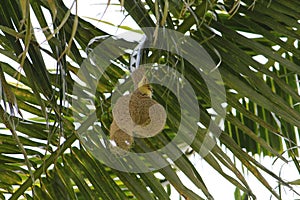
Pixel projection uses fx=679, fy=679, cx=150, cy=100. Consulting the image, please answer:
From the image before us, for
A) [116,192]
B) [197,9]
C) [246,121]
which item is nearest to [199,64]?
[197,9]

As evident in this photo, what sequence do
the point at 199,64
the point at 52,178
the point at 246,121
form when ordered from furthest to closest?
the point at 246,121
the point at 52,178
the point at 199,64

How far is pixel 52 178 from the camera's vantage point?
1.02 metres

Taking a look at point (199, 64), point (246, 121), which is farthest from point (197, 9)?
point (246, 121)

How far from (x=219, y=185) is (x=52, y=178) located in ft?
3.31

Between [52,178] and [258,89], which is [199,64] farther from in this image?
[52,178]

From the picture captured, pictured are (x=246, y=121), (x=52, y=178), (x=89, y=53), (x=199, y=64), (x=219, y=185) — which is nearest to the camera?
(x=89, y=53)

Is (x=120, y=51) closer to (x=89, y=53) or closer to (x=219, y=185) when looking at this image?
(x=89, y=53)

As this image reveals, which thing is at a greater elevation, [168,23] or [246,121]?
[246,121]

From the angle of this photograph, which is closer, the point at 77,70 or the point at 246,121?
the point at 77,70

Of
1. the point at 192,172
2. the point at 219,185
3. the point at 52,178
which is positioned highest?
the point at 219,185

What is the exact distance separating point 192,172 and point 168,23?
0.19 m

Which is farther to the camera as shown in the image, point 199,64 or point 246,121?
point 246,121

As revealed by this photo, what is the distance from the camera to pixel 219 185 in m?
1.96

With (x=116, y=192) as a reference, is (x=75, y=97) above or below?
above
